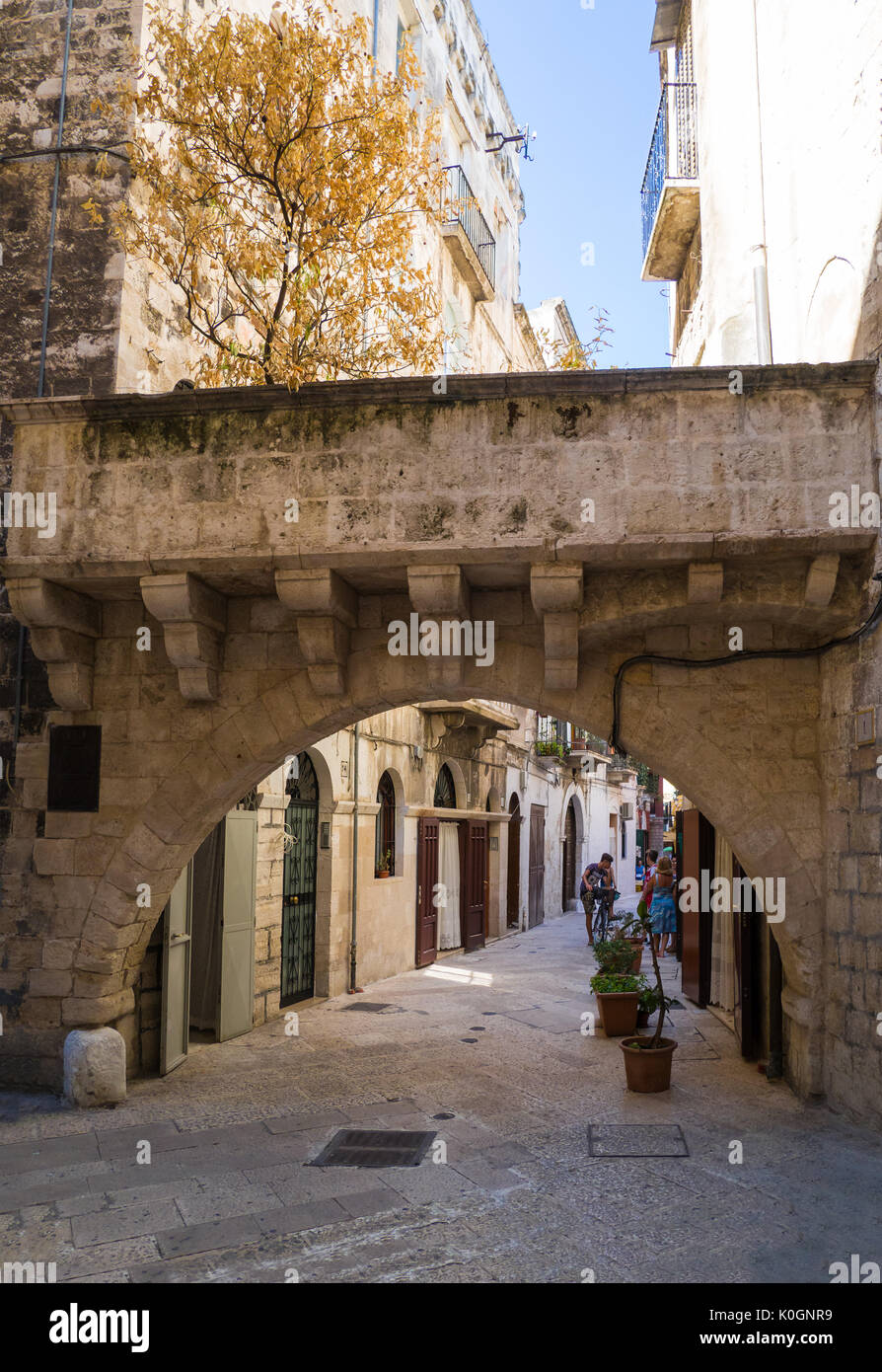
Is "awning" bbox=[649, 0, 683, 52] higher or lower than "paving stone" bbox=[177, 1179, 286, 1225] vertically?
higher

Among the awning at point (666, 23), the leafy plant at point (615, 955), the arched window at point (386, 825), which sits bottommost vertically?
the leafy plant at point (615, 955)

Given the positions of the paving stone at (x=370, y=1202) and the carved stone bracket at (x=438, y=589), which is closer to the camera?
the paving stone at (x=370, y=1202)

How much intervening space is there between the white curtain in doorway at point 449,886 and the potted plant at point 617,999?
610 centimetres

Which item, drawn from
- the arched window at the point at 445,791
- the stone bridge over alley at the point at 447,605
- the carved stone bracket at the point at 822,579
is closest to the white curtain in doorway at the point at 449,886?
the arched window at the point at 445,791

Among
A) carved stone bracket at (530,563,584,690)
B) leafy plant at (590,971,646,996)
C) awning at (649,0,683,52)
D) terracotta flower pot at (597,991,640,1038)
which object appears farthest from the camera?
awning at (649,0,683,52)

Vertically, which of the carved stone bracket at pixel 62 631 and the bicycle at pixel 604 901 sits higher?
the carved stone bracket at pixel 62 631

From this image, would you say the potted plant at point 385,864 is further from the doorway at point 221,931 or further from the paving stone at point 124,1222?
the paving stone at point 124,1222

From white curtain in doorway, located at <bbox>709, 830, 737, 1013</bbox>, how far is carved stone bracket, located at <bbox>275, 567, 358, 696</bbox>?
12.3ft

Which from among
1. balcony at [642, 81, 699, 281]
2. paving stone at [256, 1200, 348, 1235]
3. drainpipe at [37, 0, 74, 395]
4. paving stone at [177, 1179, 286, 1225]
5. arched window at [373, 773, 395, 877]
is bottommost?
paving stone at [177, 1179, 286, 1225]

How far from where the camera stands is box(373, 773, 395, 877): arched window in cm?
1211

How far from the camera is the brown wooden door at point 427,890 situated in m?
13.3

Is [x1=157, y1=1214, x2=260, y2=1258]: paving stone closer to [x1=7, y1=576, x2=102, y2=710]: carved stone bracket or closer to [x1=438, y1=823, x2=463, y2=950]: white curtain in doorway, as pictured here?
[x1=7, y1=576, x2=102, y2=710]: carved stone bracket

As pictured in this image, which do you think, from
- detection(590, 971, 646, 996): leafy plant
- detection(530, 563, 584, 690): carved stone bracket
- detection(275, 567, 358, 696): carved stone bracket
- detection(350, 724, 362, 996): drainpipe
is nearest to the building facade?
detection(590, 971, 646, 996): leafy plant

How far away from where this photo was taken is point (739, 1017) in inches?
296
